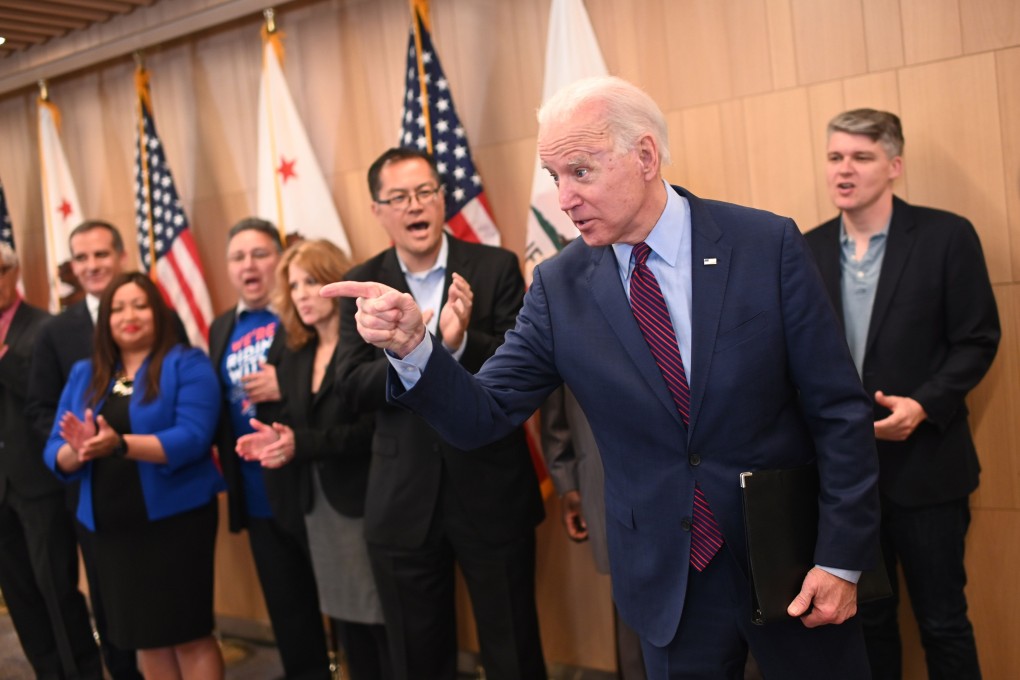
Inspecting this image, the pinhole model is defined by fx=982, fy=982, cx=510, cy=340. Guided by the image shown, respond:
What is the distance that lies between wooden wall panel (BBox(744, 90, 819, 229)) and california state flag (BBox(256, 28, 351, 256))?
6.24 feet

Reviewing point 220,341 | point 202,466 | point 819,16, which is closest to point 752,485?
point 819,16

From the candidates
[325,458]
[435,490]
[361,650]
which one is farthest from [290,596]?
[435,490]

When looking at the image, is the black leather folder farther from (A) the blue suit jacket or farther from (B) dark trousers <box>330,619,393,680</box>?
(B) dark trousers <box>330,619,393,680</box>

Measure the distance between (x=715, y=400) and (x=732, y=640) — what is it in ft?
1.68

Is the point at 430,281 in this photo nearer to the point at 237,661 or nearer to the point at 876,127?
the point at 876,127

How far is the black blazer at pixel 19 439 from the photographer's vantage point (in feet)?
14.3

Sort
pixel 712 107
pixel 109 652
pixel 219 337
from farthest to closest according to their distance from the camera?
pixel 109 652, pixel 219 337, pixel 712 107

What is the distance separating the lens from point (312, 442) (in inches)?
135

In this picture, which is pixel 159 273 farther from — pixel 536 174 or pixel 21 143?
pixel 536 174

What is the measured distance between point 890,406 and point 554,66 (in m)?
1.77

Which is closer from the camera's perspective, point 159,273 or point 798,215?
point 798,215

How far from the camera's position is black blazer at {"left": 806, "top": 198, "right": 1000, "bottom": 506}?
2879mm

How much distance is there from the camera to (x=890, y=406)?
2.83 metres

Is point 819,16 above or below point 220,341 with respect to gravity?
above
